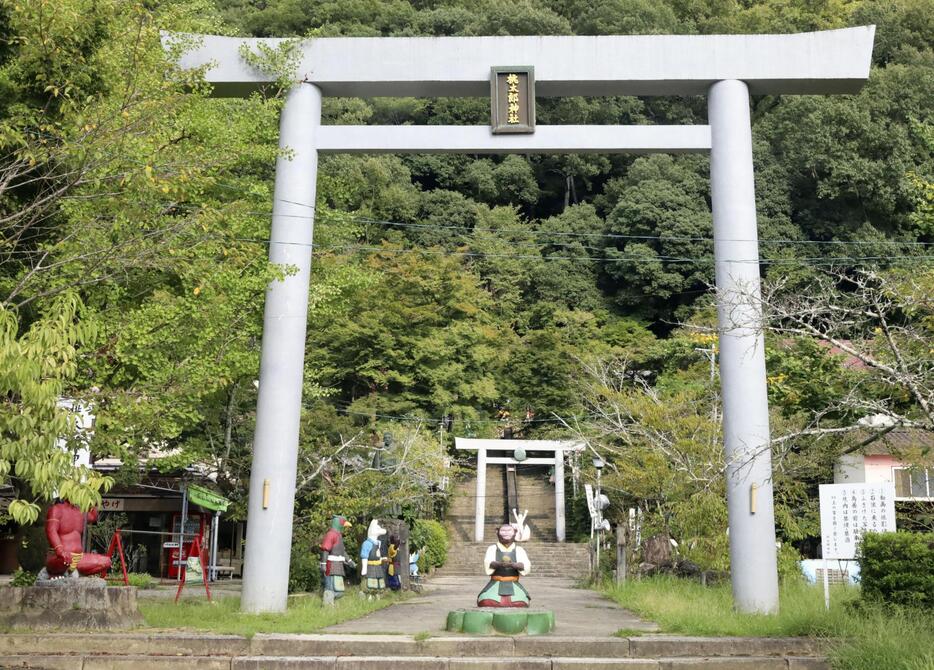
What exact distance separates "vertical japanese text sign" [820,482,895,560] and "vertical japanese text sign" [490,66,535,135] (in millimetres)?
6373

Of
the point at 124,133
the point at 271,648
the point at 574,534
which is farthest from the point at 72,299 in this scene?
the point at 574,534

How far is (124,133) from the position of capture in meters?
7.93

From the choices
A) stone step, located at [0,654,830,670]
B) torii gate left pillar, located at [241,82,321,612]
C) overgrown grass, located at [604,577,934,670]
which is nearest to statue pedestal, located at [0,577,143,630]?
stone step, located at [0,654,830,670]

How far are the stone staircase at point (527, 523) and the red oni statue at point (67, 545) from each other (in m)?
17.5

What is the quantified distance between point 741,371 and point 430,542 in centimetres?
1599

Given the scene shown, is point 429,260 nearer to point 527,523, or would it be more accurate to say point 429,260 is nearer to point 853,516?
point 527,523

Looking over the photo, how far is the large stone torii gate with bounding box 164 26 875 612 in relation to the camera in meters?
12.1

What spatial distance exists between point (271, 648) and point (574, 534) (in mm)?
23704

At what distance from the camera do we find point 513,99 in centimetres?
1270

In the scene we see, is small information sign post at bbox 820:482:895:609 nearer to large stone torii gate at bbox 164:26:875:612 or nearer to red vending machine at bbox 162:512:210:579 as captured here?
large stone torii gate at bbox 164:26:875:612

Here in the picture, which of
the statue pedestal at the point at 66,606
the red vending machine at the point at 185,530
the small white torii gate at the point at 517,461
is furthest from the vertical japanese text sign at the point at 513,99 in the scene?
the small white torii gate at the point at 517,461

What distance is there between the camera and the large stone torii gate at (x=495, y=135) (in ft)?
39.6

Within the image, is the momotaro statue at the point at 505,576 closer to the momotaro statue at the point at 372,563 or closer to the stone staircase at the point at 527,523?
the momotaro statue at the point at 372,563

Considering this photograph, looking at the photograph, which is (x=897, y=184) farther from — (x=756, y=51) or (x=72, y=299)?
(x=72, y=299)
